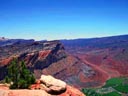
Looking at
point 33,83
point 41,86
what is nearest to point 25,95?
point 41,86

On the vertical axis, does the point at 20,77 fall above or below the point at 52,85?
above

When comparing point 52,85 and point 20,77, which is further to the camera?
point 20,77

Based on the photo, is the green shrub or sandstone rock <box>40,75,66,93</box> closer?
sandstone rock <box>40,75,66,93</box>

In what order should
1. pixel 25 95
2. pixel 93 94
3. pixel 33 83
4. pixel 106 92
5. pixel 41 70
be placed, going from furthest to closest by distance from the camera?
pixel 41 70 → pixel 106 92 → pixel 93 94 → pixel 33 83 → pixel 25 95

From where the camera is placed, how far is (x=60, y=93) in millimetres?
49500

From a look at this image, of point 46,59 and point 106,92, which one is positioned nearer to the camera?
point 106,92

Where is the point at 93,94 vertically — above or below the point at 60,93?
below

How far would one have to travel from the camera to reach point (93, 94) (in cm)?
15400

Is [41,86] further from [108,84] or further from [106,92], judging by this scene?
[108,84]

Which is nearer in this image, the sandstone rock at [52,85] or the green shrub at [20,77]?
the sandstone rock at [52,85]

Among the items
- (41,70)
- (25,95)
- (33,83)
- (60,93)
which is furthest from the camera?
(41,70)

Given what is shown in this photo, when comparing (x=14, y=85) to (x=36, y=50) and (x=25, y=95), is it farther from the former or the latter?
(x=36, y=50)

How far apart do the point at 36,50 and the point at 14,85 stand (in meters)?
147

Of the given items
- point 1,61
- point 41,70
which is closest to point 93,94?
point 41,70
